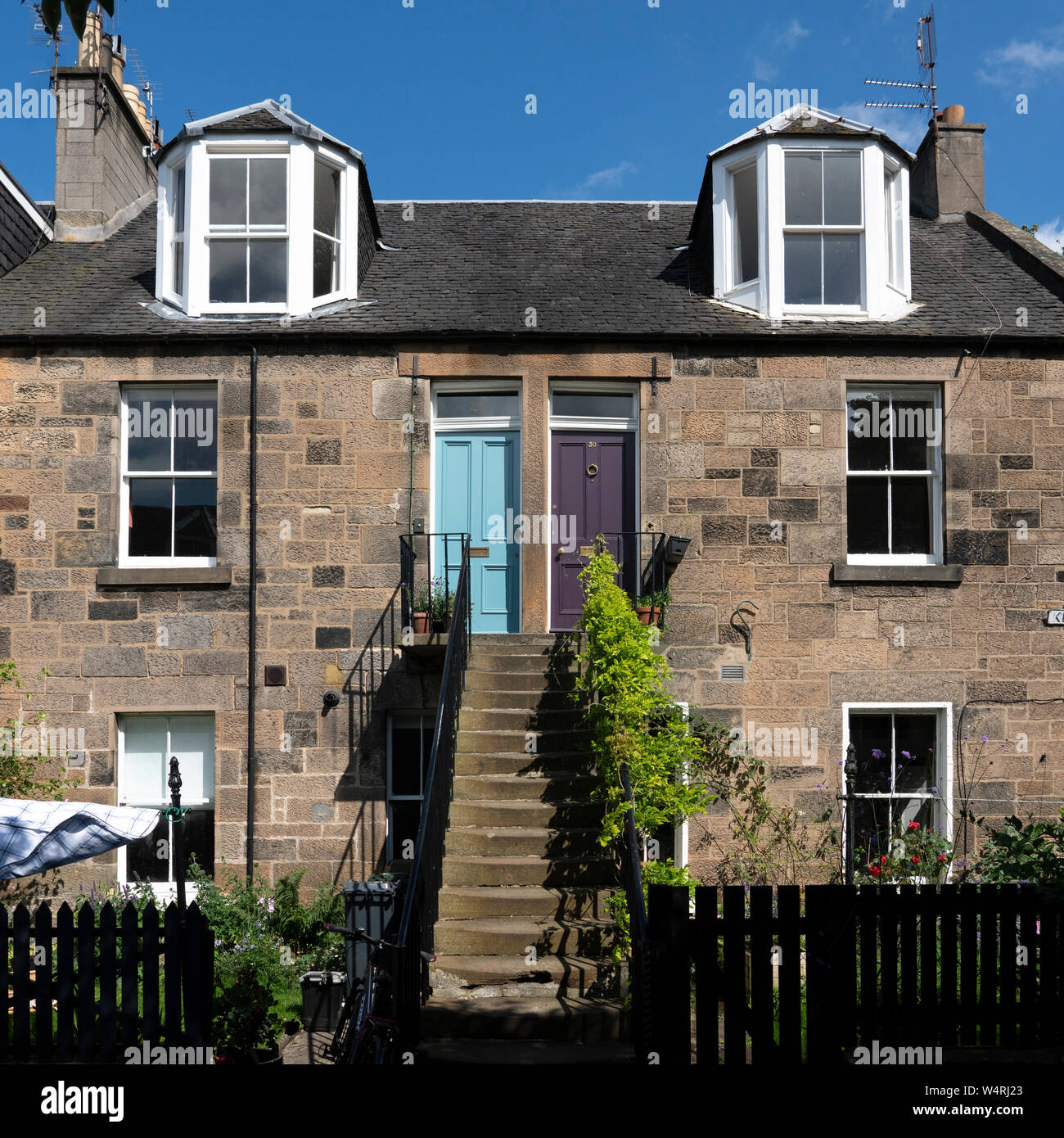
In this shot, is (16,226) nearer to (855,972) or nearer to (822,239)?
(822,239)

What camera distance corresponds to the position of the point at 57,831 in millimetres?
7523

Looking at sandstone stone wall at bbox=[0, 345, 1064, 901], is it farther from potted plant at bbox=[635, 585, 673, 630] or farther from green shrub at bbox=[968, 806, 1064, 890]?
green shrub at bbox=[968, 806, 1064, 890]

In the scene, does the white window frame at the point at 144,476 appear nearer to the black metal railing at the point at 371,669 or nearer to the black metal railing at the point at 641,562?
the black metal railing at the point at 371,669

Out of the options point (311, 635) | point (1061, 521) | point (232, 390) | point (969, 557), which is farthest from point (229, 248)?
point (1061, 521)

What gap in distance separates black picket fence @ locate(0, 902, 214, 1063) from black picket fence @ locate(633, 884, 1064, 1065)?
2810 millimetres

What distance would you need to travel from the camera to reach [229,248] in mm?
10852

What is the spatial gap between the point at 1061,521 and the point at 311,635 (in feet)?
24.4

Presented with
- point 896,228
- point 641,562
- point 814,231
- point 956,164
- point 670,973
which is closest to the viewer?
point 670,973

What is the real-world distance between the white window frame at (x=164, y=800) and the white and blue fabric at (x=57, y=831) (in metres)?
2.23

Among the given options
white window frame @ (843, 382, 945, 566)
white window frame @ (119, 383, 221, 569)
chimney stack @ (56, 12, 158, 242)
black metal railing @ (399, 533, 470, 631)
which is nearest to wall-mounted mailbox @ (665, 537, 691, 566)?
white window frame @ (843, 382, 945, 566)

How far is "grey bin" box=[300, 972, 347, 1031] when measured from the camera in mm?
7633

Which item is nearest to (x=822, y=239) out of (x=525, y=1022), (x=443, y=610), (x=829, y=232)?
(x=829, y=232)

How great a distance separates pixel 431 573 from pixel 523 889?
3.80 meters
